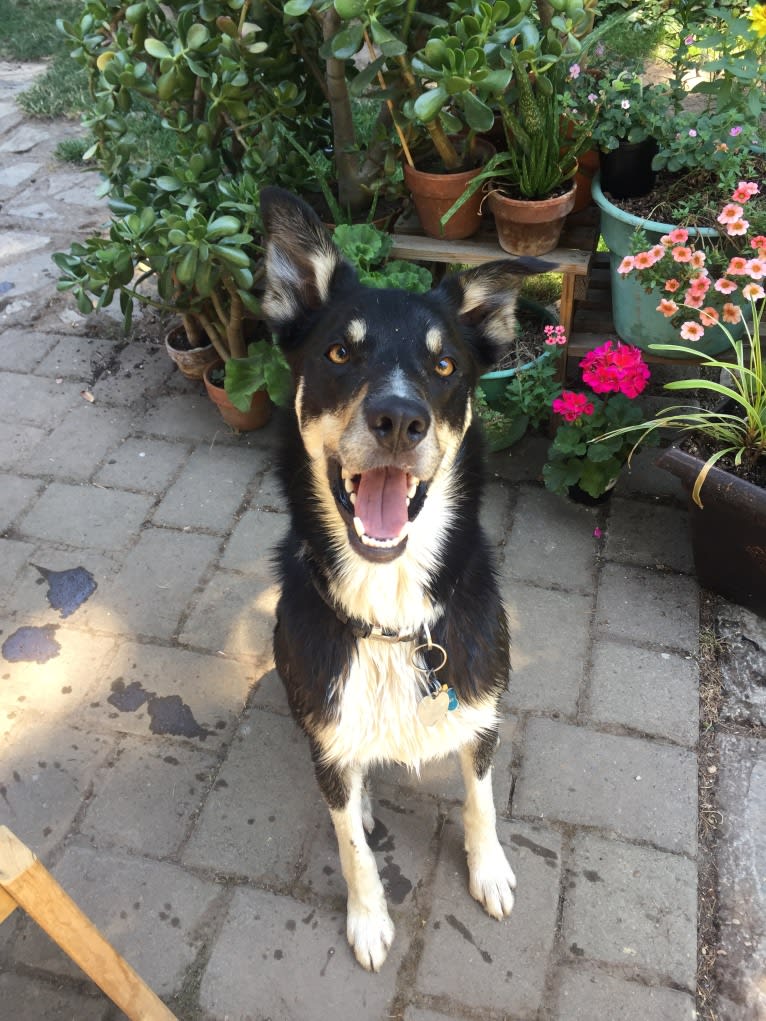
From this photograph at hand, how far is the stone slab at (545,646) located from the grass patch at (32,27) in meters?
6.76

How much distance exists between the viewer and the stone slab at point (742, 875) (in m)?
2.08

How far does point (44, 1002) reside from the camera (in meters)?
2.11

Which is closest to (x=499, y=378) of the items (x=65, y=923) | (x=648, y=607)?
(x=648, y=607)

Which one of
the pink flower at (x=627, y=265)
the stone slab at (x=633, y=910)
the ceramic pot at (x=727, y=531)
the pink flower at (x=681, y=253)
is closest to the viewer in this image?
the stone slab at (x=633, y=910)

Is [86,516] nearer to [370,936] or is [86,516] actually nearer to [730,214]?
[370,936]

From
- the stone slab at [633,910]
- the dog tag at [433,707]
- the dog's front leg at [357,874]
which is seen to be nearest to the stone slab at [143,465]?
the dog's front leg at [357,874]

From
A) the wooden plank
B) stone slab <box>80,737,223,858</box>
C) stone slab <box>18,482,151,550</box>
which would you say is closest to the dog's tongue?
stone slab <box>80,737,223,858</box>

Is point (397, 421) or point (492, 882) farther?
point (492, 882)

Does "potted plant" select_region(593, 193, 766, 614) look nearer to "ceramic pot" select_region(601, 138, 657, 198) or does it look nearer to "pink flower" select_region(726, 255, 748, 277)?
"pink flower" select_region(726, 255, 748, 277)

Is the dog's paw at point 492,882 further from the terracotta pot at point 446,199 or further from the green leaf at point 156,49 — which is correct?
the green leaf at point 156,49

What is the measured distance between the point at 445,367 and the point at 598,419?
138 cm

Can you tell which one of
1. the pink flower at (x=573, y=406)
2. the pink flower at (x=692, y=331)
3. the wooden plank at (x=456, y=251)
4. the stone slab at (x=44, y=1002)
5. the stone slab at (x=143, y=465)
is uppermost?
the wooden plank at (x=456, y=251)

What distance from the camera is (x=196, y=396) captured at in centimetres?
400

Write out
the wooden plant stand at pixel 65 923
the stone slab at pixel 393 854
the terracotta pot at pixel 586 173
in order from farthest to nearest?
the terracotta pot at pixel 586 173
the stone slab at pixel 393 854
the wooden plant stand at pixel 65 923
